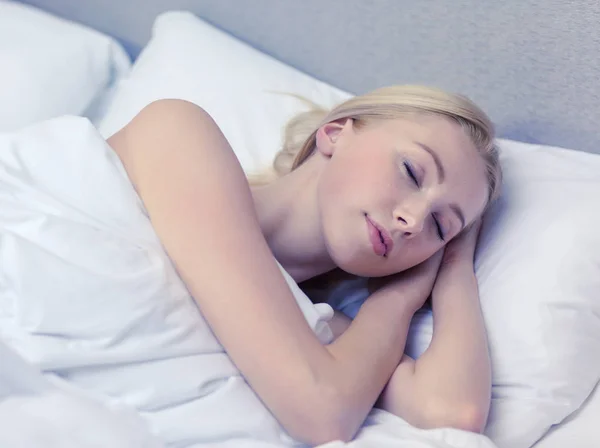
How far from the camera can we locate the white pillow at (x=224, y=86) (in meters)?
1.27

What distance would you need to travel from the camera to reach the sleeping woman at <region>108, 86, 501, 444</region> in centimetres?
75

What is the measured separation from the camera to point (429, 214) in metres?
0.89

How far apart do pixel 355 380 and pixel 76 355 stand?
1.05ft

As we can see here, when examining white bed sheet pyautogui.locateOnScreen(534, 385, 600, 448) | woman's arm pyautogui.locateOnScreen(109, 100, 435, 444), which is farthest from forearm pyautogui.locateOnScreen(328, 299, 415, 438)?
white bed sheet pyautogui.locateOnScreen(534, 385, 600, 448)

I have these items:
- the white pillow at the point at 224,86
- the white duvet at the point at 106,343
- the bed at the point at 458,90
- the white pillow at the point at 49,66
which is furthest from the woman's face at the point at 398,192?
the white pillow at the point at 49,66

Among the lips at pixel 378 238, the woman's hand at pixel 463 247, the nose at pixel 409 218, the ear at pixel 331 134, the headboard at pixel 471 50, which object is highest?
the headboard at pixel 471 50

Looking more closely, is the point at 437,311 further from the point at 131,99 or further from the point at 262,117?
the point at 131,99

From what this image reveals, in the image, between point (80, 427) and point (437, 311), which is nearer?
point (80, 427)

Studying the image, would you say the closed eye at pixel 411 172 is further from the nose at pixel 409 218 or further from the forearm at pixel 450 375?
the forearm at pixel 450 375

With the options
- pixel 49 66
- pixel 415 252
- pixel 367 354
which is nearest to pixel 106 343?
pixel 367 354

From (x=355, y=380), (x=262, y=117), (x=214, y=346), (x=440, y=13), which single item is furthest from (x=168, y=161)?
(x=440, y=13)

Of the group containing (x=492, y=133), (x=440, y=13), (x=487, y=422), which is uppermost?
(x=440, y=13)

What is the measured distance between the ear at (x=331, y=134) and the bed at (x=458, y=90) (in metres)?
0.24

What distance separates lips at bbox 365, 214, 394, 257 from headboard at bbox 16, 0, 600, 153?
1.35 ft
